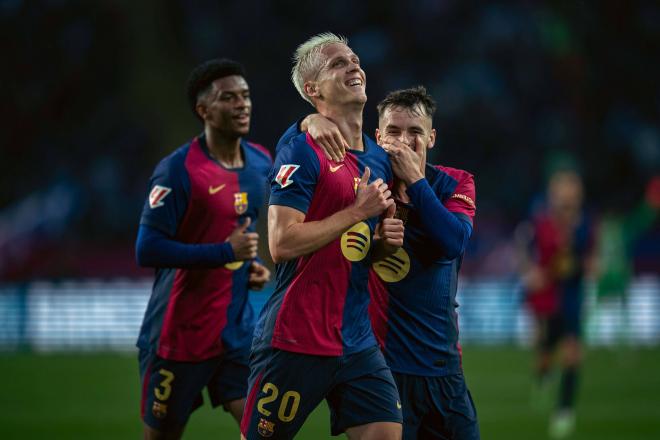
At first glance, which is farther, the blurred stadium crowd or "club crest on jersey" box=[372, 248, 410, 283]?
the blurred stadium crowd

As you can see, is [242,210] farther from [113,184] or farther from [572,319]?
[113,184]

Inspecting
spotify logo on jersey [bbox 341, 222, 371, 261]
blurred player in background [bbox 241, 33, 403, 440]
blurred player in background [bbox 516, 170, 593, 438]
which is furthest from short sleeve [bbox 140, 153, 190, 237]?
blurred player in background [bbox 516, 170, 593, 438]

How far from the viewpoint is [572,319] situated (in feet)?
35.3

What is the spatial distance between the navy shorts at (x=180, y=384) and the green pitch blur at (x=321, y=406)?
3.56 metres

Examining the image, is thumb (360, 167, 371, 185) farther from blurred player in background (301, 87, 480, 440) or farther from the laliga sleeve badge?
the laliga sleeve badge

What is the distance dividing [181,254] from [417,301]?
4.51ft

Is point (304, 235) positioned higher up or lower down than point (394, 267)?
higher up

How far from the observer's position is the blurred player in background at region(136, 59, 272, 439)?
6016mm

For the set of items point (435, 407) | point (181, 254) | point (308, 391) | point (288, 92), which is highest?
point (288, 92)

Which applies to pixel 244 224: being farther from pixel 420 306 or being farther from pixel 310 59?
pixel 310 59

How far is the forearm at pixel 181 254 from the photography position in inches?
229

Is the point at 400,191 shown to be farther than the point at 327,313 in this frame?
Yes

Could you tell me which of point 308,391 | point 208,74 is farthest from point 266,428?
point 208,74

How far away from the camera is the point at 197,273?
242 inches
